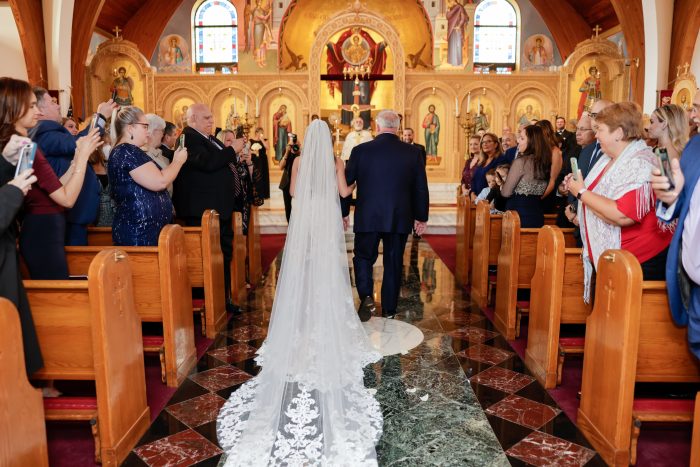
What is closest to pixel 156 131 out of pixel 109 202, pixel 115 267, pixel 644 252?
pixel 109 202

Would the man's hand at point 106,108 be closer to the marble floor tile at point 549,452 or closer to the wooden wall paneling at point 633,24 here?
the marble floor tile at point 549,452

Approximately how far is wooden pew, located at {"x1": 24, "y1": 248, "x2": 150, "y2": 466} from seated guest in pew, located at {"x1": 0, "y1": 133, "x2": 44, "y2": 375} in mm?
184

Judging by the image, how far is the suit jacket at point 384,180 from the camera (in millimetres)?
4910

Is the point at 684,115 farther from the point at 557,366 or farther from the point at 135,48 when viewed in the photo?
the point at 135,48

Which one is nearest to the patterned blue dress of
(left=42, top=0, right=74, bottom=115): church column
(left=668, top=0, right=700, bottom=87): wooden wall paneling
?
(left=42, top=0, right=74, bottom=115): church column

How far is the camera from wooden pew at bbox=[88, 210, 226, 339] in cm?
460

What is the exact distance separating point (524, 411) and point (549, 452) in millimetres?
475

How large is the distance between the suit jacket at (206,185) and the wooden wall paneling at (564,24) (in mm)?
14412

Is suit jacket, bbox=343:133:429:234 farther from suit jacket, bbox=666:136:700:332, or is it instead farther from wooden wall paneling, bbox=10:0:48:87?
wooden wall paneling, bbox=10:0:48:87

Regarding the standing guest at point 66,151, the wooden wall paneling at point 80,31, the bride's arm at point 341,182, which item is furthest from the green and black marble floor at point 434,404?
the wooden wall paneling at point 80,31

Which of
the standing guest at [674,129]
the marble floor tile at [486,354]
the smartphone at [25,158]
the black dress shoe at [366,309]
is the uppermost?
the standing guest at [674,129]

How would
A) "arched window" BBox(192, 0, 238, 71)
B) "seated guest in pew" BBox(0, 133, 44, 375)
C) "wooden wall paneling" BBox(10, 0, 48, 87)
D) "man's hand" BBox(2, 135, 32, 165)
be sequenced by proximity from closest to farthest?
1. "seated guest in pew" BBox(0, 133, 44, 375)
2. "man's hand" BBox(2, 135, 32, 165)
3. "wooden wall paneling" BBox(10, 0, 48, 87)
4. "arched window" BBox(192, 0, 238, 71)

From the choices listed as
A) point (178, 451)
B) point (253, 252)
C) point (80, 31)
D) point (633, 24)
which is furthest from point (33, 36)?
point (633, 24)

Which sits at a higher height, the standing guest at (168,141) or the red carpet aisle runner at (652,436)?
the standing guest at (168,141)
